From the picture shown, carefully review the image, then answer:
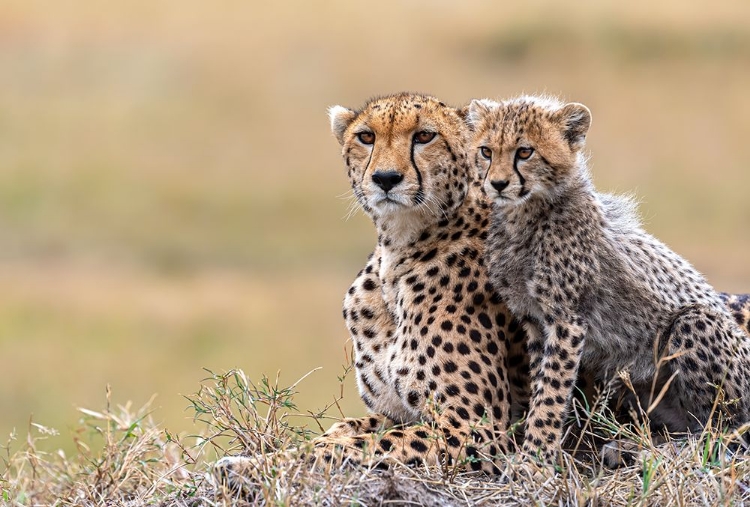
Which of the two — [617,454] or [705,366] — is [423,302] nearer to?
[617,454]

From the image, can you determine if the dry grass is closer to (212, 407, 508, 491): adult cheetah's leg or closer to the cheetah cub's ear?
(212, 407, 508, 491): adult cheetah's leg

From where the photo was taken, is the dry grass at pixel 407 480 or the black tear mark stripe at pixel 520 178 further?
the black tear mark stripe at pixel 520 178

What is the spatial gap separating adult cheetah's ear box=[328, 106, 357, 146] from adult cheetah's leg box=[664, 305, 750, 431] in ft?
3.89

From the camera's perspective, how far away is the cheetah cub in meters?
3.34

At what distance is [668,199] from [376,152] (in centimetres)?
1001

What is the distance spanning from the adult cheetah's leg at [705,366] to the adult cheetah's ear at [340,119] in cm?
119

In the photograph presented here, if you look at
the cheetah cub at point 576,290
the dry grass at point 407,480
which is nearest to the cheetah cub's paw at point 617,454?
the dry grass at point 407,480

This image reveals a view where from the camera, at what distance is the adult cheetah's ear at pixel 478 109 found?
359 centimetres

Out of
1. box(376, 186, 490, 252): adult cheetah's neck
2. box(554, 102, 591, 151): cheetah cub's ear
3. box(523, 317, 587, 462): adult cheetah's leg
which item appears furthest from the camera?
box(376, 186, 490, 252): adult cheetah's neck

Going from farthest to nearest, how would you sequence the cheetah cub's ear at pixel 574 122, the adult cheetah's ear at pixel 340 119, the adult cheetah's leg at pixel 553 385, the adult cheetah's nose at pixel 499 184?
the adult cheetah's ear at pixel 340 119 < the cheetah cub's ear at pixel 574 122 < the adult cheetah's nose at pixel 499 184 < the adult cheetah's leg at pixel 553 385

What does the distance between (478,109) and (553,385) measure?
849 mm

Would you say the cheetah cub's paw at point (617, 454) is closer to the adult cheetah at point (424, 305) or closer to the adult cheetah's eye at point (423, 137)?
the adult cheetah at point (424, 305)

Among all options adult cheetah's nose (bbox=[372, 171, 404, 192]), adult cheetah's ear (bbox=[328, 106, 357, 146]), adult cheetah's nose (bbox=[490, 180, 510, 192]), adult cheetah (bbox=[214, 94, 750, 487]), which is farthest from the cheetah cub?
adult cheetah's ear (bbox=[328, 106, 357, 146])

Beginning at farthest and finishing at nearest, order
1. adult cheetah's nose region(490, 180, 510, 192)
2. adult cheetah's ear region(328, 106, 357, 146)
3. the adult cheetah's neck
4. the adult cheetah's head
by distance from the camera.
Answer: adult cheetah's ear region(328, 106, 357, 146) < the adult cheetah's neck < the adult cheetah's head < adult cheetah's nose region(490, 180, 510, 192)
